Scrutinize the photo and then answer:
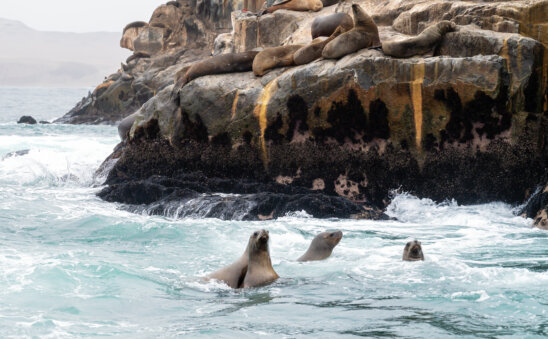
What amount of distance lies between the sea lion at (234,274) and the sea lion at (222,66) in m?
6.91

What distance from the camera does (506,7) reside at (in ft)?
44.3

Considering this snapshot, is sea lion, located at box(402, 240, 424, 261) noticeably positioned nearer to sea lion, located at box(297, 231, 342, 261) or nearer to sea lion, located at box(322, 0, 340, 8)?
sea lion, located at box(297, 231, 342, 261)

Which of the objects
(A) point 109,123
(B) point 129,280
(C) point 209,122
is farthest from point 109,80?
(B) point 129,280

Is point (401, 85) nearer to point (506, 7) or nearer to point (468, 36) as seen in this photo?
point (468, 36)

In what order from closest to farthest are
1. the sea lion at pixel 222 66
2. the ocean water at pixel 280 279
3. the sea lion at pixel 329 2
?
the ocean water at pixel 280 279, the sea lion at pixel 222 66, the sea lion at pixel 329 2

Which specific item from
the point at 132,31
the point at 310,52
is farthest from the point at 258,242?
the point at 132,31

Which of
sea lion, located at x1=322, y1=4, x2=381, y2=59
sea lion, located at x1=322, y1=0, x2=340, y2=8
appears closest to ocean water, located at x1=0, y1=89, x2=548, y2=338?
sea lion, located at x1=322, y1=4, x2=381, y2=59

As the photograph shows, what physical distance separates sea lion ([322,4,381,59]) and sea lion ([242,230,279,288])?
5931mm

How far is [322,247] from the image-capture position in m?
8.79

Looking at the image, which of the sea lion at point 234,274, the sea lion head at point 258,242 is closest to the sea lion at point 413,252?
the sea lion head at point 258,242

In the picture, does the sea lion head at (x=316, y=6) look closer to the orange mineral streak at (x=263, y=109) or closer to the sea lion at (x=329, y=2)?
the sea lion at (x=329, y=2)

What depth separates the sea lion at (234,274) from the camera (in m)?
7.48

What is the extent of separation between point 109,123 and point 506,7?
28.3 meters

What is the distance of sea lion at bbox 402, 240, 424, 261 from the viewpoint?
27.6 ft
